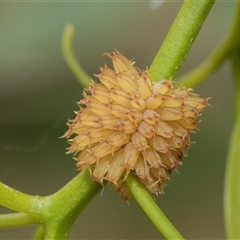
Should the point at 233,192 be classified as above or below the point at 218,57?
below

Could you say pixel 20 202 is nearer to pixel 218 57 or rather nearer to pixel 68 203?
pixel 68 203

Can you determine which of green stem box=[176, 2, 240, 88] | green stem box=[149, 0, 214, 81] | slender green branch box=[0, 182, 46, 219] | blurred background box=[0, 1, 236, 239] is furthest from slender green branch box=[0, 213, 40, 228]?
blurred background box=[0, 1, 236, 239]

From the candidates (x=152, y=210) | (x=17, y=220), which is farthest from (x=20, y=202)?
(x=152, y=210)

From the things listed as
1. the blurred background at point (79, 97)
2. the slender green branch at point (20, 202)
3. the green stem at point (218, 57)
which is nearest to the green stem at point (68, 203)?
the slender green branch at point (20, 202)

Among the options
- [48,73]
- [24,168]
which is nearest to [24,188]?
[24,168]

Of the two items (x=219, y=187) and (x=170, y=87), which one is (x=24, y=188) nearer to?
(x=219, y=187)

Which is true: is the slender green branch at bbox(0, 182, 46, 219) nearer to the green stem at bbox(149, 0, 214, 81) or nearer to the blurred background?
the green stem at bbox(149, 0, 214, 81)
